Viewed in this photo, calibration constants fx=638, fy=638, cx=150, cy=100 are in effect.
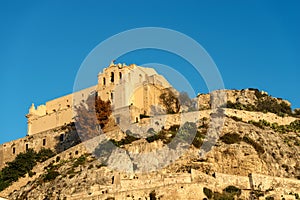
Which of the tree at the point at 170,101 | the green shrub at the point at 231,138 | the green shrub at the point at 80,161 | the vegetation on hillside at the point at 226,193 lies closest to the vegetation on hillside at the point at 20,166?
the green shrub at the point at 80,161

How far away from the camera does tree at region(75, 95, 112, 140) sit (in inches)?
2630

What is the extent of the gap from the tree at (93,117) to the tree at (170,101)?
22.2 ft

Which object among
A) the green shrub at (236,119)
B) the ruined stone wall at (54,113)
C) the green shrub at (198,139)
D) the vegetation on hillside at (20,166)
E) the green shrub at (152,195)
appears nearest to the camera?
the green shrub at (152,195)

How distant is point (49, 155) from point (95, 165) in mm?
15061

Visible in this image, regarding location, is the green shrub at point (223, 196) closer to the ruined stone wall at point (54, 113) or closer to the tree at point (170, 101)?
the tree at point (170, 101)

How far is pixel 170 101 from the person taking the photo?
73438 millimetres

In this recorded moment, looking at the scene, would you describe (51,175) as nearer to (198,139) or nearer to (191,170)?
(198,139)

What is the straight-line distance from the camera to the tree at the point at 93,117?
66812mm

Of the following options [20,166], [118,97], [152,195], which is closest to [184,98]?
[118,97]

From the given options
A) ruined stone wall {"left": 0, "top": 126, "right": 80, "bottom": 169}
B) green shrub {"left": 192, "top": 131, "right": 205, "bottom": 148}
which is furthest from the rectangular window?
green shrub {"left": 192, "top": 131, "right": 205, "bottom": 148}

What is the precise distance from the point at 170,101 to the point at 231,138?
52.1ft

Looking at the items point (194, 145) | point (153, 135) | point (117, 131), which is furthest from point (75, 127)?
point (194, 145)

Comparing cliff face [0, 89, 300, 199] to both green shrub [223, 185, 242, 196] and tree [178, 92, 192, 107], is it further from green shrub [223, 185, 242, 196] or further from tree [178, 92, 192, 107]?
tree [178, 92, 192, 107]

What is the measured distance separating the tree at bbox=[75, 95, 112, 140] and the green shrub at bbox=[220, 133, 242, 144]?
1396 cm
